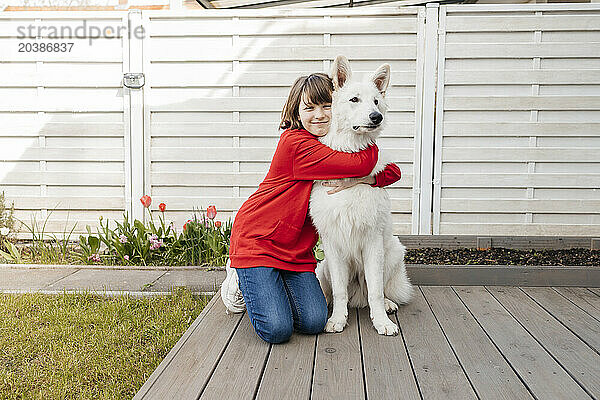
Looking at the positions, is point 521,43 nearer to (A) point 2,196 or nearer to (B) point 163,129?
(B) point 163,129

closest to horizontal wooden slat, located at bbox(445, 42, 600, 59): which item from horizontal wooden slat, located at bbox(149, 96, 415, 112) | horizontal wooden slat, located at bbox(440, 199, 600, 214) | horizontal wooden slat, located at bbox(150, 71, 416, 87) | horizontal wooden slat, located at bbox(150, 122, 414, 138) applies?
horizontal wooden slat, located at bbox(150, 71, 416, 87)

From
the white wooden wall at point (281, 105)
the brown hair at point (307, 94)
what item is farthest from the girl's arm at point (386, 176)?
the white wooden wall at point (281, 105)

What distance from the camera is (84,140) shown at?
14.7 ft

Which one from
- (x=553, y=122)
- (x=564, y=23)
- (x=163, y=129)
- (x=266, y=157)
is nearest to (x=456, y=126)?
(x=553, y=122)

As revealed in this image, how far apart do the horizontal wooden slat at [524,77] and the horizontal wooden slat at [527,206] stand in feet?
2.85

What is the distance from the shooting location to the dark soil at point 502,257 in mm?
3820

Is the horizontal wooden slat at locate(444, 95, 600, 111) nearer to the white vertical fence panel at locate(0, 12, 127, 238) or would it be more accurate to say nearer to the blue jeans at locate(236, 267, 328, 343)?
the blue jeans at locate(236, 267, 328, 343)

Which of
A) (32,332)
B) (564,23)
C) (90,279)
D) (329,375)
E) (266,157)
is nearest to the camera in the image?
(329,375)

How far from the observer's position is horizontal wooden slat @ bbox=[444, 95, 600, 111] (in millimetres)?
4129

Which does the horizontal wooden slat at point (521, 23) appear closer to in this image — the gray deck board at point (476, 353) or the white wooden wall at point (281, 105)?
the white wooden wall at point (281, 105)

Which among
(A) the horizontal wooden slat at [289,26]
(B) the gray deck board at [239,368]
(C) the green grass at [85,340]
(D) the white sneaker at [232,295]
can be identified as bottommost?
(C) the green grass at [85,340]

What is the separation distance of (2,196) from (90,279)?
1.32 meters

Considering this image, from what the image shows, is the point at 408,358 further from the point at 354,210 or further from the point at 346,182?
the point at 346,182

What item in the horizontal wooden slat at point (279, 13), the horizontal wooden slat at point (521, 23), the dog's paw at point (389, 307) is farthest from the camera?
the horizontal wooden slat at point (279, 13)
